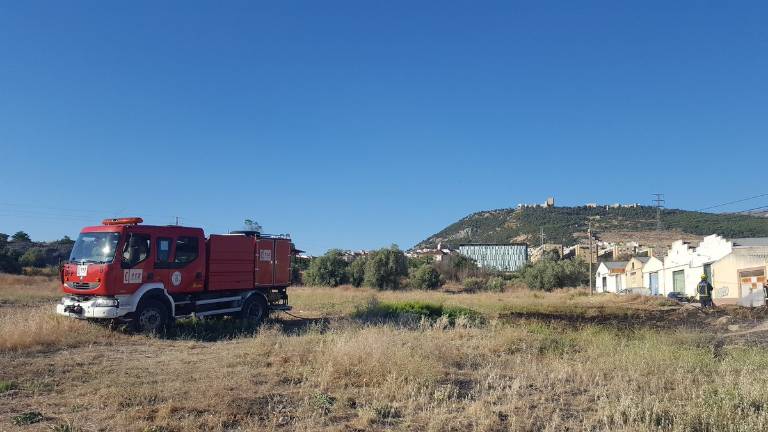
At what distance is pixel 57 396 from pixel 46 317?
7837 mm

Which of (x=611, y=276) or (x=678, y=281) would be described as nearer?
(x=678, y=281)

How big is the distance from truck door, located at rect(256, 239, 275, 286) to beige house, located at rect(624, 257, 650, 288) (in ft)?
166

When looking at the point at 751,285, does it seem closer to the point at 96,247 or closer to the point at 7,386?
the point at 96,247

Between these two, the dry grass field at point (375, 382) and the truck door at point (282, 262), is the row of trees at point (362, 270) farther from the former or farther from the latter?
the dry grass field at point (375, 382)

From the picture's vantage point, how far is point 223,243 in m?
17.3

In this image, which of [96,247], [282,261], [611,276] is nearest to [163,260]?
[96,247]

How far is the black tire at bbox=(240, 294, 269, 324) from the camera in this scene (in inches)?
710

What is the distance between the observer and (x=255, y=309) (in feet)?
60.8

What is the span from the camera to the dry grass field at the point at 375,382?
6.45 meters

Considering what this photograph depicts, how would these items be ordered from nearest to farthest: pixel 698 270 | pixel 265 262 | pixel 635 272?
1. pixel 265 262
2. pixel 698 270
3. pixel 635 272

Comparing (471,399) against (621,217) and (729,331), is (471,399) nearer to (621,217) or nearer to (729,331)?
(729,331)

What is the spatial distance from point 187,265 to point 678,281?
44.6 metres

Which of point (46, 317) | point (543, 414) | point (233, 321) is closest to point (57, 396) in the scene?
point (543, 414)

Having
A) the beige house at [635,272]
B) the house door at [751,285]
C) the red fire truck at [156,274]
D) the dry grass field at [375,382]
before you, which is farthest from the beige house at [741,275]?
the red fire truck at [156,274]
